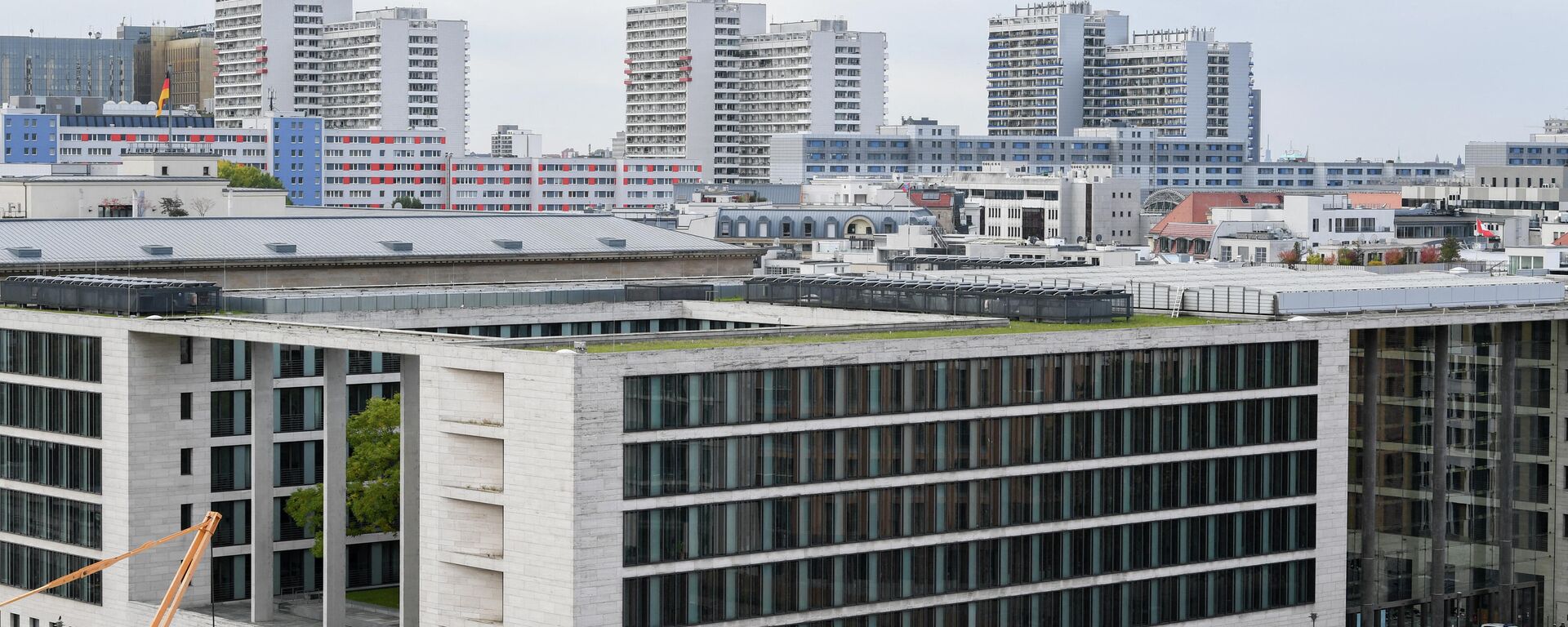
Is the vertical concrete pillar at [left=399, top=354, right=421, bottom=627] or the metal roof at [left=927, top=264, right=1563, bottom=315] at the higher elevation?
the metal roof at [left=927, top=264, right=1563, bottom=315]

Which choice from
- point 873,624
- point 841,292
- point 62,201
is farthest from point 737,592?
point 62,201

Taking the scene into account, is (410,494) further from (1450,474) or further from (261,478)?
(1450,474)

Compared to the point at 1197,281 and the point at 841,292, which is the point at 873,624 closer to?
the point at 841,292

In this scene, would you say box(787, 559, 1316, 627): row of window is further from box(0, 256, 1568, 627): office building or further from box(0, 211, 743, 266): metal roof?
box(0, 211, 743, 266): metal roof

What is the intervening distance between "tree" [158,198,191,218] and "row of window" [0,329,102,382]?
64.2 m

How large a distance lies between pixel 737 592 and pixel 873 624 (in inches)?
249

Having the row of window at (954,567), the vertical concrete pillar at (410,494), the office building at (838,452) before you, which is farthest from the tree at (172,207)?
the row of window at (954,567)

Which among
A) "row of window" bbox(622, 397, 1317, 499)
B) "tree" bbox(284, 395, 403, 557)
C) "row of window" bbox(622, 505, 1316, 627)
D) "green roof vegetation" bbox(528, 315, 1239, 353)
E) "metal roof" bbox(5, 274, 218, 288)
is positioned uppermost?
"metal roof" bbox(5, 274, 218, 288)

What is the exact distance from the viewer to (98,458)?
102 meters

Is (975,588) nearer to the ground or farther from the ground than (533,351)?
nearer to the ground

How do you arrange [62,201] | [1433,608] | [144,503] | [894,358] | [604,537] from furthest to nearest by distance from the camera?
[62,201] → [1433,608] → [144,503] → [894,358] → [604,537]

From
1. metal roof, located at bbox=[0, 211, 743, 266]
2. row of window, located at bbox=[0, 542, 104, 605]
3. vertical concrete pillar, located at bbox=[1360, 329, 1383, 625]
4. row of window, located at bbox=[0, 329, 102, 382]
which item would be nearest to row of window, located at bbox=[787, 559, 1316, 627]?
vertical concrete pillar, located at bbox=[1360, 329, 1383, 625]

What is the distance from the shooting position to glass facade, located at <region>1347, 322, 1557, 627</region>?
11081cm

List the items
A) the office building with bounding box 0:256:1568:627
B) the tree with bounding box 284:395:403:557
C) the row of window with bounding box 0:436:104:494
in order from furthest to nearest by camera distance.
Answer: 1. the row of window with bounding box 0:436:104:494
2. the tree with bounding box 284:395:403:557
3. the office building with bounding box 0:256:1568:627
